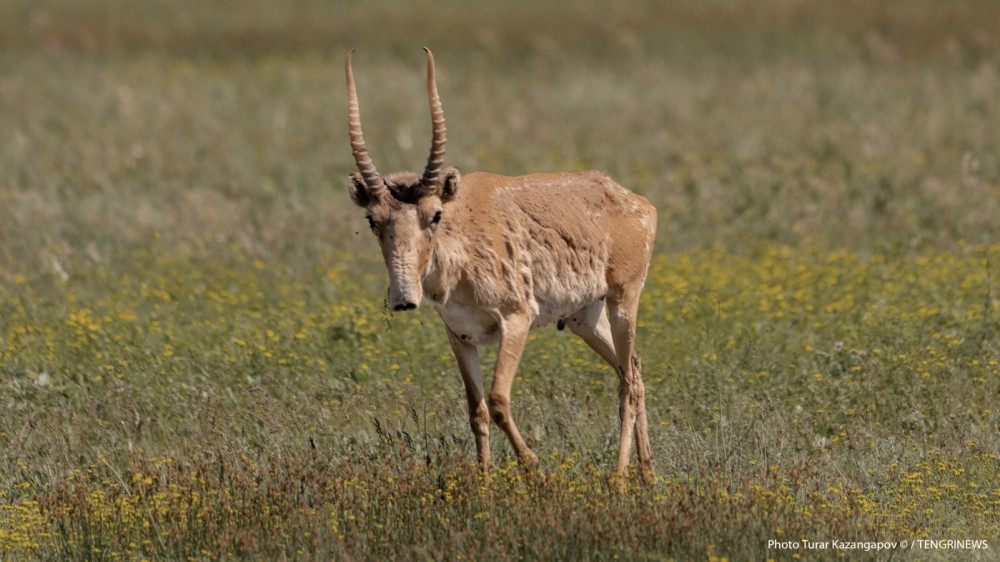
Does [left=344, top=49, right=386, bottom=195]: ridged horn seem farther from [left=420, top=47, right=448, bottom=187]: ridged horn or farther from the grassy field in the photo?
the grassy field

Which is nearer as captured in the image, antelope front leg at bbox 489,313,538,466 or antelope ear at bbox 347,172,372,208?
antelope ear at bbox 347,172,372,208

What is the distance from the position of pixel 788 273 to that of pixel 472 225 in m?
5.47

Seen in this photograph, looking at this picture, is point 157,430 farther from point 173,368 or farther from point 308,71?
point 308,71

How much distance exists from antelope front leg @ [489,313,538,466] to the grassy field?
1.06 ft

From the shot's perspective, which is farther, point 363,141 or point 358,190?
point 358,190

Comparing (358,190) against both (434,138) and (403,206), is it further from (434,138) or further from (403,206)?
(434,138)

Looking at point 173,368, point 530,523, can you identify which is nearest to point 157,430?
point 173,368

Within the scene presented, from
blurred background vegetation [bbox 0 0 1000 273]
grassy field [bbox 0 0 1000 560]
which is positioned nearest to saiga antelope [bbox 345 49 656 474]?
grassy field [bbox 0 0 1000 560]

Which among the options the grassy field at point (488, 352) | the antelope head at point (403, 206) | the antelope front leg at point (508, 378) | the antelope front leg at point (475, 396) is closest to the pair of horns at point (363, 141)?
the antelope head at point (403, 206)

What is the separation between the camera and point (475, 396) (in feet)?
29.3

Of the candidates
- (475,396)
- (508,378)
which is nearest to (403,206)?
(508,378)

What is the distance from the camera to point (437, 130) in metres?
8.02

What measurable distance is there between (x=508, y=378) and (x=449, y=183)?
1.30m

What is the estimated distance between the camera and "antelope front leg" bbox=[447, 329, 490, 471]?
885 cm
